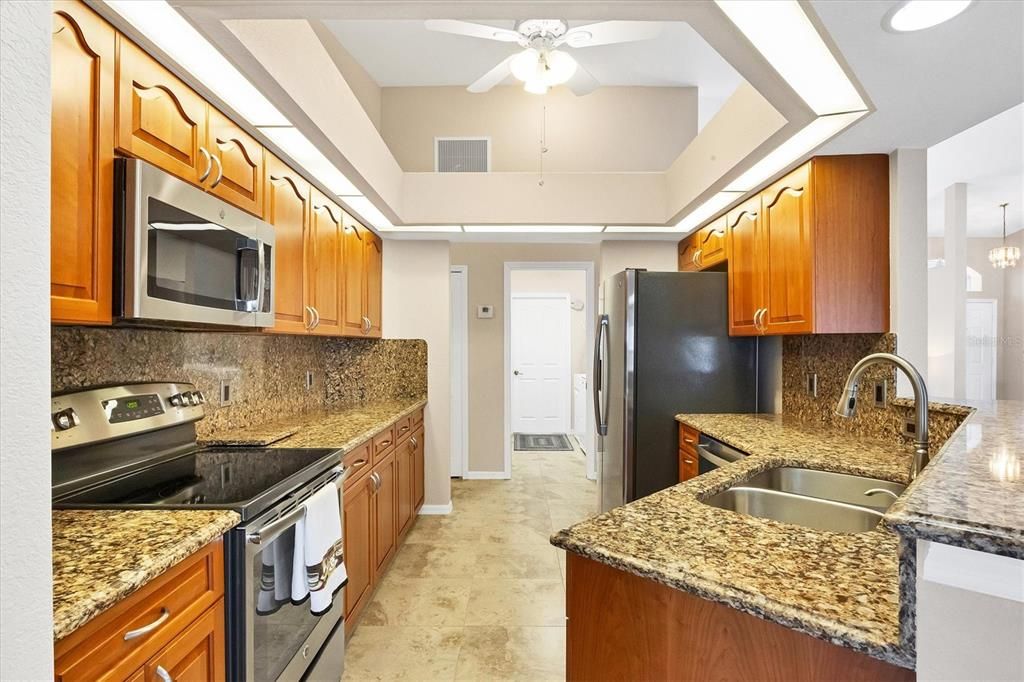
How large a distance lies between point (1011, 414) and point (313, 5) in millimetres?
2404

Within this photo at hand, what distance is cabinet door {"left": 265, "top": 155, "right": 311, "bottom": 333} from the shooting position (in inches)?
81.9

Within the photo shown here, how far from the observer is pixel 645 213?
3225mm

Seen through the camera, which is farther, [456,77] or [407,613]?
[456,77]

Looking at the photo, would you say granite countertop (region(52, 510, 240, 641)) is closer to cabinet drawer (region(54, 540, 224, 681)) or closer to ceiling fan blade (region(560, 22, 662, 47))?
cabinet drawer (region(54, 540, 224, 681))

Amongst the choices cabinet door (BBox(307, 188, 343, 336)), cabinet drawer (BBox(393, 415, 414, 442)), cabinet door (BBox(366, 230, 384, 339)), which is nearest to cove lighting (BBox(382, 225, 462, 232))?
cabinet door (BBox(366, 230, 384, 339))

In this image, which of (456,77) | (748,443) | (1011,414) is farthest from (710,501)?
(456,77)

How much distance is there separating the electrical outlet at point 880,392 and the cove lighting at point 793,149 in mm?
1039

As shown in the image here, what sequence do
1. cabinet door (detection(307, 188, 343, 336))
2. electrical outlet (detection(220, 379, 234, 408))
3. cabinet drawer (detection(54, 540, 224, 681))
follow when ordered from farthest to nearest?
cabinet door (detection(307, 188, 343, 336))
electrical outlet (detection(220, 379, 234, 408))
cabinet drawer (detection(54, 540, 224, 681))

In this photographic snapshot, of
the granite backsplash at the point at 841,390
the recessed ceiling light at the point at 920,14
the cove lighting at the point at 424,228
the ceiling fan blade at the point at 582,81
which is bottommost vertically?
the granite backsplash at the point at 841,390

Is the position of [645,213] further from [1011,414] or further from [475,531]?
[475,531]

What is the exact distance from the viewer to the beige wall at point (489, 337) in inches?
190

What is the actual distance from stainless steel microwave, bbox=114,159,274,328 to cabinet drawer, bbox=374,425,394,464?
88cm

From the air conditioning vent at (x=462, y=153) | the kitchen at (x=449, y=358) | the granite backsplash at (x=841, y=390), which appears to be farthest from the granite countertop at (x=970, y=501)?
the air conditioning vent at (x=462, y=153)

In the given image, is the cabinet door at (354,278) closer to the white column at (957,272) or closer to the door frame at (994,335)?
the white column at (957,272)
